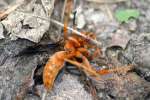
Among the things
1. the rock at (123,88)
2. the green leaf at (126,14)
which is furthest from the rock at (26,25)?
the green leaf at (126,14)

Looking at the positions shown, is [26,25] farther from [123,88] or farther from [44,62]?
[123,88]

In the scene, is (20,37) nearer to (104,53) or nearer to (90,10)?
(104,53)

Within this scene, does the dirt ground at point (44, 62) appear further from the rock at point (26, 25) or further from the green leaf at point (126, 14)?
the green leaf at point (126, 14)

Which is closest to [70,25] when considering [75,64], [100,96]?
[75,64]

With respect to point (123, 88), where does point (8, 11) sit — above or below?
above

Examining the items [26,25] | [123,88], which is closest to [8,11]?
[26,25]

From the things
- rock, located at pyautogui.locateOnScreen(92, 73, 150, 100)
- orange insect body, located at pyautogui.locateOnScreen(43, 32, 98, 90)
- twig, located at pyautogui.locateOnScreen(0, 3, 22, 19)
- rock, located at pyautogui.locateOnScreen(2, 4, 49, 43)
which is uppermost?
twig, located at pyautogui.locateOnScreen(0, 3, 22, 19)

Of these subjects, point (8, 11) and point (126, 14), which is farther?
point (126, 14)

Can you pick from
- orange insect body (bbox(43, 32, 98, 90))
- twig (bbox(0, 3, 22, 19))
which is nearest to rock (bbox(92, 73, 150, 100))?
orange insect body (bbox(43, 32, 98, 90))

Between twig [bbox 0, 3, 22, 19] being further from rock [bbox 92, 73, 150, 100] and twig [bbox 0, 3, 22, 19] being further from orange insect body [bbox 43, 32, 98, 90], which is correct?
rock [bbox 92, 73, 150, 100]
